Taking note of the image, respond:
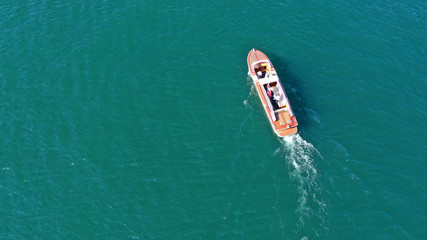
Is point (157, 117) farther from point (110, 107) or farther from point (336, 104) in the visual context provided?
point (336, 104)

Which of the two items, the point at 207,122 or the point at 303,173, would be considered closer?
the point at 303,173

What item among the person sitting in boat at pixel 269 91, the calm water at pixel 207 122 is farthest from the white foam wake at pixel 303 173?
the person sitting in boat at pixel 269 91

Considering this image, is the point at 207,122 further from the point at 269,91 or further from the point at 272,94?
the point at 272,94

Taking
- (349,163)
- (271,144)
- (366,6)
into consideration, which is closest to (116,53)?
(271,144)

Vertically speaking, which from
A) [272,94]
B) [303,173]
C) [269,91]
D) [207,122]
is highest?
[269,91]

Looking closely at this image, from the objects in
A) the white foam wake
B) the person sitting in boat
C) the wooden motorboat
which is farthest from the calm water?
the person sitting in boat

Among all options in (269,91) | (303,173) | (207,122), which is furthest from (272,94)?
(303,173)
